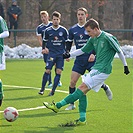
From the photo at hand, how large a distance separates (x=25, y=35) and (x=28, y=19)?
9.37 meters

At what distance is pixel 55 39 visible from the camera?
14.6m

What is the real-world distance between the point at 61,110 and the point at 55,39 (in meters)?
3.17

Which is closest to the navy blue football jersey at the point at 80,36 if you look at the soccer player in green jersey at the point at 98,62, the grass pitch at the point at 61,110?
the grass pitch at the point at 61,110

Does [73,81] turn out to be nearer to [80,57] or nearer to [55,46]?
[80,57]

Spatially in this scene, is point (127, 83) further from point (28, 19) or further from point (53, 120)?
point (28, 19)

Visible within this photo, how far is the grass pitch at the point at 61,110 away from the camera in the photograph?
9.85 meters

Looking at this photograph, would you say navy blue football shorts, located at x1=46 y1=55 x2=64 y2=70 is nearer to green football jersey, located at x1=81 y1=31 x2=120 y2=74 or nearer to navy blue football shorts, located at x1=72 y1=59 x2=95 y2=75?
navy blue football shorts, located at x1=72 y1=59 x2=95 y2=75

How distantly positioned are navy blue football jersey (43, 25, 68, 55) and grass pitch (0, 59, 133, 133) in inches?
41.9

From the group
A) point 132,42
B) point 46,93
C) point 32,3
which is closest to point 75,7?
point 32,3

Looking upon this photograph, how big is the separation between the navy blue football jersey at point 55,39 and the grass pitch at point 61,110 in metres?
1.06

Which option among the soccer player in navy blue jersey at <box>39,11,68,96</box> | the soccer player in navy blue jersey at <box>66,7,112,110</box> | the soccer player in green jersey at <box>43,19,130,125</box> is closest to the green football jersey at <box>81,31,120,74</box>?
the soccer player in green jersey at <box>43,19,130,125</box>

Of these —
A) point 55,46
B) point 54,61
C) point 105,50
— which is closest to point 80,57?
point 105,50

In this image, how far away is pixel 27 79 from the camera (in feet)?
59.0

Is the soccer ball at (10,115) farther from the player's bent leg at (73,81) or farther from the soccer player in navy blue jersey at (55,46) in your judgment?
the soccer player in navy blue jersey at (55,46)
